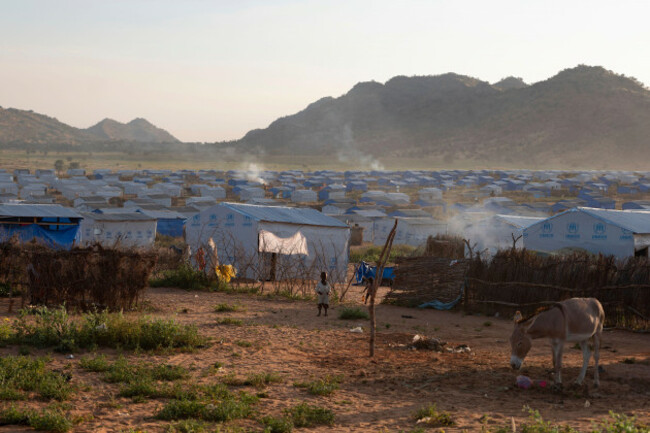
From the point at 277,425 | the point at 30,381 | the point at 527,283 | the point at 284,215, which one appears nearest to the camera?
the point at 277,425

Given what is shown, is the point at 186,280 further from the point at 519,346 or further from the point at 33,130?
the point at 33,130

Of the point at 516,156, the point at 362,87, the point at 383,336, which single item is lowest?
the point at 383,336

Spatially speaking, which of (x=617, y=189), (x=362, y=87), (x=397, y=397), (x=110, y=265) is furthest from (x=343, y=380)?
(x=362, y=87)

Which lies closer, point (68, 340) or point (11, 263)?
point (68, 340)

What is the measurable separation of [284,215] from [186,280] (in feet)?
19.5

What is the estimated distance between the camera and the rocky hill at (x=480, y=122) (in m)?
123

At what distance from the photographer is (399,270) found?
1947 centimetres

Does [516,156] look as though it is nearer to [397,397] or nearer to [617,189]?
[617,189]

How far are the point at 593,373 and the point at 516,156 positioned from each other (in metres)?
119

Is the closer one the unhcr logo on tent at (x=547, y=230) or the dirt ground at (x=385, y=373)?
the dirt ground at (x=385, y=373)

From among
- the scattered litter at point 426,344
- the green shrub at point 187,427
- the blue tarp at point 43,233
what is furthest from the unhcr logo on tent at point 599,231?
the green shrub at point 187,427

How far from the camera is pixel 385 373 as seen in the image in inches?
408

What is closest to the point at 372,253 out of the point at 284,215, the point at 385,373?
the point at 284,215

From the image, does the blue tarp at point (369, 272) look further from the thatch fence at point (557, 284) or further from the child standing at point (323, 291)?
the child standing at point (323, 291)
